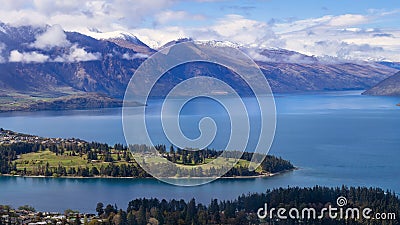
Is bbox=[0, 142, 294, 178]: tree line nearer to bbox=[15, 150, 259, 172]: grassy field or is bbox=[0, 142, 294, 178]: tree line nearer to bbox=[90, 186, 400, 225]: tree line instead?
bbox=[15, 150, 259, 172]: grassy field

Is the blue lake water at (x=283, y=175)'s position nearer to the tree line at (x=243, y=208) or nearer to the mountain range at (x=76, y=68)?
the tree line at (x=243, y=208)

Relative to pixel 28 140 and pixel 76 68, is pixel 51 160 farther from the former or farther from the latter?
pixel 76 68

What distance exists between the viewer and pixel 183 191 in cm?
2109

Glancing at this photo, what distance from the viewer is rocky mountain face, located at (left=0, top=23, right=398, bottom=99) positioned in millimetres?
103562

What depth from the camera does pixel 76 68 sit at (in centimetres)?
11475

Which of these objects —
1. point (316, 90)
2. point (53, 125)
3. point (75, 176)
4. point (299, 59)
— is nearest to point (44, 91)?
point (53, 125)

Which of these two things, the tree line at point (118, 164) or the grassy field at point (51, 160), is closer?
the tree line at point (118, 164)

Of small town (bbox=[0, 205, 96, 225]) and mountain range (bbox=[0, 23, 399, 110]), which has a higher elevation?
mountain range (bbox=[0, 23, 399, 110])

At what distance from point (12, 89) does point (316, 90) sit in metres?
69.2

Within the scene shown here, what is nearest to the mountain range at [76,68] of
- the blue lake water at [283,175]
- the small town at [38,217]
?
the blue lake water at [283,175]

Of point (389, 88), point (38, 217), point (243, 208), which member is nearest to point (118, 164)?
point (38, 217)

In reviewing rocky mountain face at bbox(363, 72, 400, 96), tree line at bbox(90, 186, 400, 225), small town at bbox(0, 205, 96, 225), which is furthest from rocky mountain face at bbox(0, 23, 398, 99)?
tree line at bbox(90, 186, 400, 225)

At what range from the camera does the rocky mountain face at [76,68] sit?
10356 cm

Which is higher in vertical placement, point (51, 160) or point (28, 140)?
point (28, 140)
